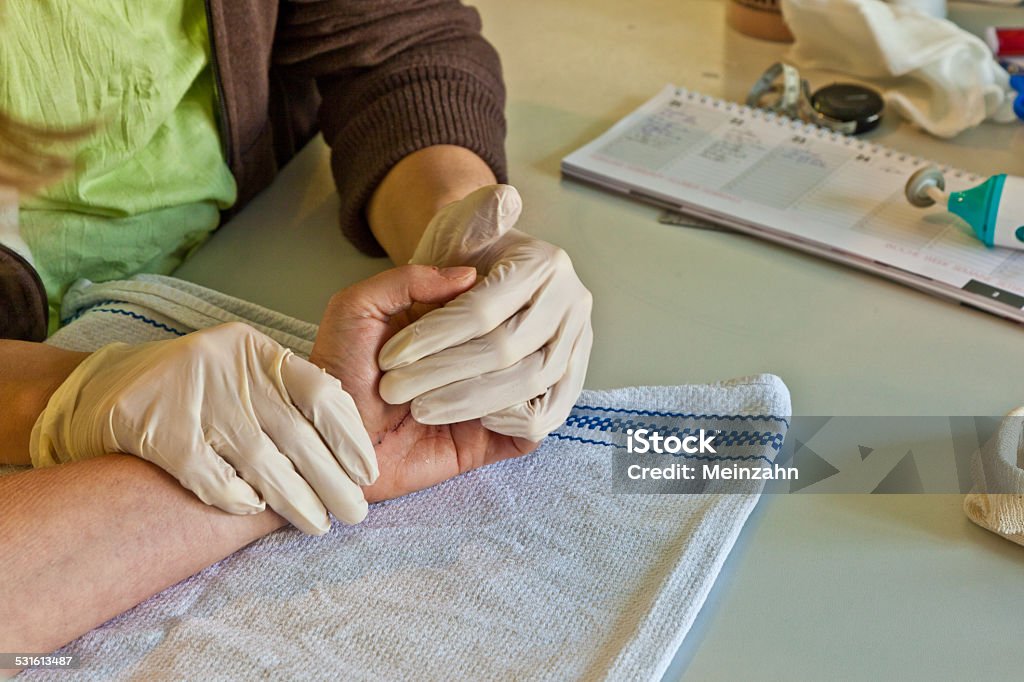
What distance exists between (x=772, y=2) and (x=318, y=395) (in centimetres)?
95

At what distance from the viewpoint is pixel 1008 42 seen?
1.23 metres

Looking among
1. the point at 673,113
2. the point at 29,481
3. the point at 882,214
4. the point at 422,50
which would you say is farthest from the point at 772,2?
the point at 29,481

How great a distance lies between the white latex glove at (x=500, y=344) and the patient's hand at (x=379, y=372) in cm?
1

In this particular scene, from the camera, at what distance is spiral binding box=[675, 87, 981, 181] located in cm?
104

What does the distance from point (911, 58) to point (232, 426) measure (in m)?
0.94

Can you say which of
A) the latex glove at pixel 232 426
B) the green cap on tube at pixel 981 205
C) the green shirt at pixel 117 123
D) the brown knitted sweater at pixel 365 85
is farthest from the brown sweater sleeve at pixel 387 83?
the green cap on tube at pixel 981 205

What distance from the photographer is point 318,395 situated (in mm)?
644

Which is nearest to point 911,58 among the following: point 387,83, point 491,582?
point 387,83

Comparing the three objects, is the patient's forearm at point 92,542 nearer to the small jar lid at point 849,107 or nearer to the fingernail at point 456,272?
the fingernail at point 456,272

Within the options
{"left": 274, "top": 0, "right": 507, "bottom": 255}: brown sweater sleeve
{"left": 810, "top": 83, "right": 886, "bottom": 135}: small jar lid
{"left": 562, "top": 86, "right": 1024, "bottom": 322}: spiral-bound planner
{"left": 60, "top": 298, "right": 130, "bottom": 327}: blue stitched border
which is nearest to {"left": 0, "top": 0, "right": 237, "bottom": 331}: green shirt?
{"left": 60, "top": 298, "right": 130, "bottom": 327}: blue stitched border

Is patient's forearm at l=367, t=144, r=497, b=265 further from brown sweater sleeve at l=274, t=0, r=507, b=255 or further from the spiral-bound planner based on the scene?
the spiral-bound planner

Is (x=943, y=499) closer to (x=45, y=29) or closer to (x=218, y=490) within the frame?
(x=218, y=490)

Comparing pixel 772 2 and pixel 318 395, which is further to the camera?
pixel 772 2

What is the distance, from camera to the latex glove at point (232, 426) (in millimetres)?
628
